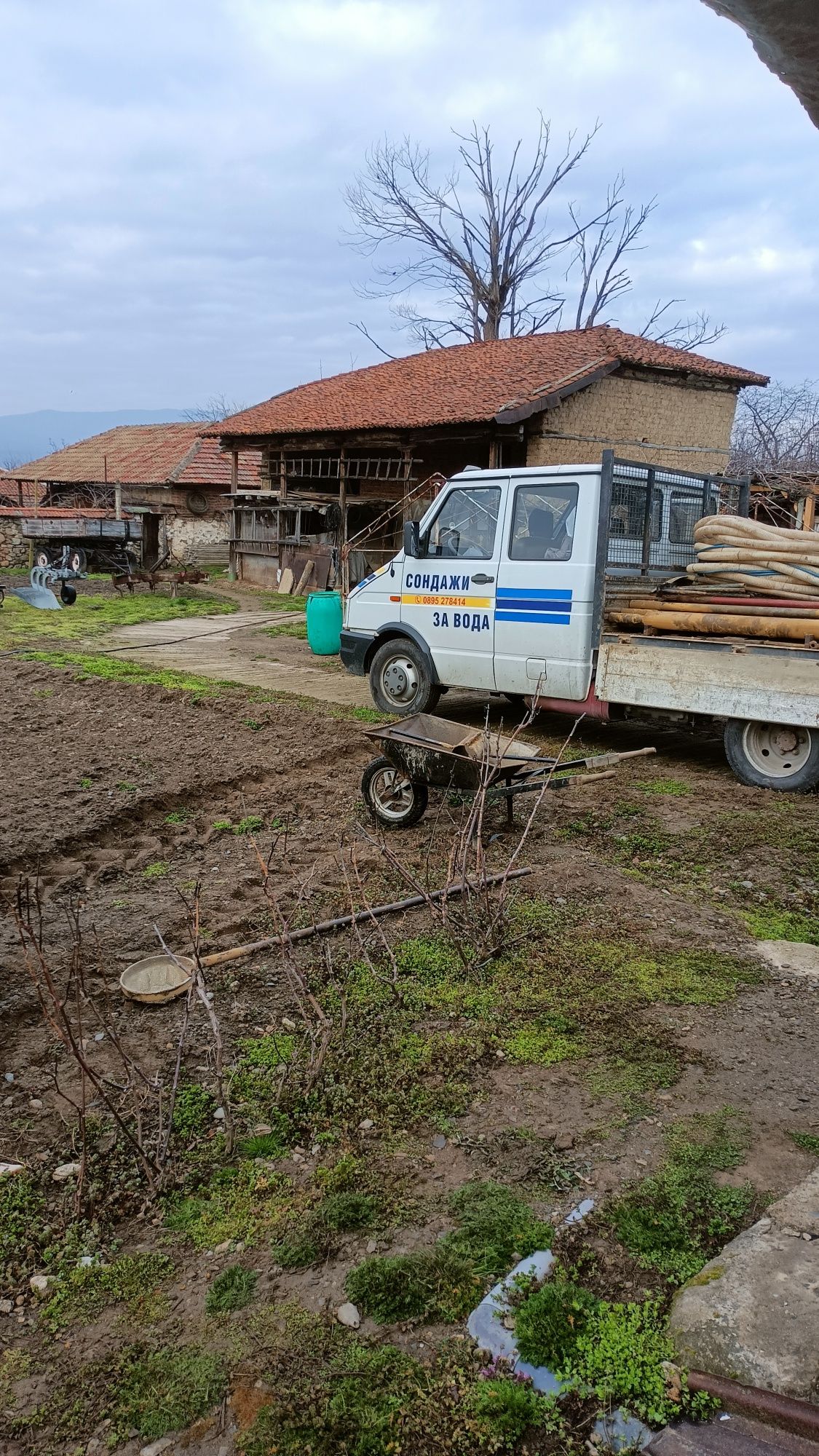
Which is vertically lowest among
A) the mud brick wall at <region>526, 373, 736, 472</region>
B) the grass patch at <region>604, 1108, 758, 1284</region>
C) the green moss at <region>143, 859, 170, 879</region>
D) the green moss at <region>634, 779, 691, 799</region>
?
the green moss at <region>143, 859, 170, 879</region>

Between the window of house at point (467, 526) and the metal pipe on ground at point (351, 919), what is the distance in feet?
13.3

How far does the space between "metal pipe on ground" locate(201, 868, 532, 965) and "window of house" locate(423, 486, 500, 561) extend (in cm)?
405

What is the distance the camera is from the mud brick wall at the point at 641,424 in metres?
17.7

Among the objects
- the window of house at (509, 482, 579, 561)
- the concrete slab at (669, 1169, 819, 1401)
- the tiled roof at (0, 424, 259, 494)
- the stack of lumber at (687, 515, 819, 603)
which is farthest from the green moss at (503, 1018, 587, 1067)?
the tiled roof at (0, 424, 259, 494)

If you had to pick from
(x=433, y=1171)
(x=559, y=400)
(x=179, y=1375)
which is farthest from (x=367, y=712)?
(x=559, y=400)

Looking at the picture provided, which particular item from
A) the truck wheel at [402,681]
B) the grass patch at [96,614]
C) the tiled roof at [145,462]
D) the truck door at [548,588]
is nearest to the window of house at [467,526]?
the truck door at [548,588]

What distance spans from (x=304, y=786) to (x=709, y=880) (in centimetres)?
309

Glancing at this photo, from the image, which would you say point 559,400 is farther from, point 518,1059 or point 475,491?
point 518,1059

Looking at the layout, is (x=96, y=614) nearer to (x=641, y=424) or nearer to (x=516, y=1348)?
(x=641, y=424)

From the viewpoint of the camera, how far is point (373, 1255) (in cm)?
253

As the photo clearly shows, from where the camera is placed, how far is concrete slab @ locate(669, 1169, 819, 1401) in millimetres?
2076

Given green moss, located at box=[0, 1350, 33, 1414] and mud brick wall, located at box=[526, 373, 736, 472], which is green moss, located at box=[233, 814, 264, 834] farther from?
mud brick wall, located at box=[526, 373, 736, 472]

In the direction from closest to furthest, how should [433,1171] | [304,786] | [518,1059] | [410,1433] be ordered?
[410,1433], [433,1171], [518,1059], [304,786]

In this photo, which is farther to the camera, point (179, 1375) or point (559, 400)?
point (559, 400)
